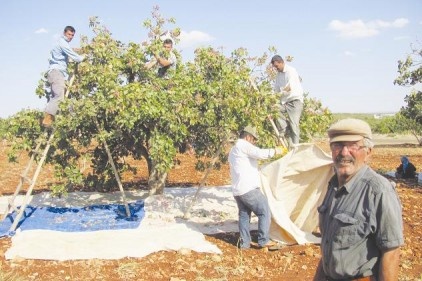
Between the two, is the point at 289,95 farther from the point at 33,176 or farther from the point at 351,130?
the point at 351,130

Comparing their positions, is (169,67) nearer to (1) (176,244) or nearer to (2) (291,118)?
(2) (291,118)

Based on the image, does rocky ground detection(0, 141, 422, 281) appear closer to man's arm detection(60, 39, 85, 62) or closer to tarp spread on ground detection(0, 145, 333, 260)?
tarp spread on ground detection(0, 145, 333, 260)

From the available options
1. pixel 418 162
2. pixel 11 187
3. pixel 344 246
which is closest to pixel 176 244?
pixel 344 246

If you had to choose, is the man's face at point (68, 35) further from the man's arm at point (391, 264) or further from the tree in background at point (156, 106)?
the man's arm at point (391, 264)

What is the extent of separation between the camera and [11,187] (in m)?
12.4

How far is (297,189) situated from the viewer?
6.75 meters

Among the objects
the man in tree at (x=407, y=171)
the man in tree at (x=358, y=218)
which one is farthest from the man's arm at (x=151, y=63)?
the man in tree at (x=407, y=171)

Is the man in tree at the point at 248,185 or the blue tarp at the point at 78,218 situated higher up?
the man in tree at the point at 248,185

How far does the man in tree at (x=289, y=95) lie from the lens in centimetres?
769

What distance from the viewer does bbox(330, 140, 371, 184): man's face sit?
8.07 feet

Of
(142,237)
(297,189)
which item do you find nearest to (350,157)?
(297,189)

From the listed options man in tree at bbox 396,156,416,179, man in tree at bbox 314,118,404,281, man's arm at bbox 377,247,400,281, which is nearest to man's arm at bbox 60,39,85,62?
man in tree at bbox 314,118,404,281

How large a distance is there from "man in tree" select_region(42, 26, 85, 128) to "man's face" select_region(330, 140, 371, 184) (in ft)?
21.6

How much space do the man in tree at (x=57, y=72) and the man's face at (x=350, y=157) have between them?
6575 millimetres
